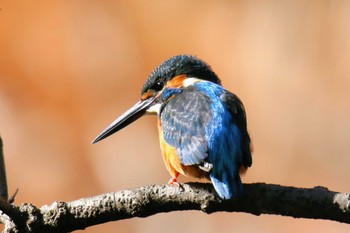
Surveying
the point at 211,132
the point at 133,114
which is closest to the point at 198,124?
the point at 211,132

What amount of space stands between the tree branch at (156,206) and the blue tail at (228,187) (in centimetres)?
2

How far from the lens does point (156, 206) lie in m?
1.75

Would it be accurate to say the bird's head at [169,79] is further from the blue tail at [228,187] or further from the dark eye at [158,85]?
the blue tail at [228,187]

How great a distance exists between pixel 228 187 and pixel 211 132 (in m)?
0.26

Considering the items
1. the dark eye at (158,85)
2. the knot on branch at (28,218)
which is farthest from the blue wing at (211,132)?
the knot on branch at (28,218)

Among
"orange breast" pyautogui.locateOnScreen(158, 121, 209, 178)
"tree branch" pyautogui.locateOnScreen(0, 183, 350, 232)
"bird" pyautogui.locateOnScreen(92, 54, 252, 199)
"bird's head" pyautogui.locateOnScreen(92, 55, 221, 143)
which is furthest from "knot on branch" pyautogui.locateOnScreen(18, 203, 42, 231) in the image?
"bird's head" pyautogui.locateOnScreen(92, 55, 221, 143)

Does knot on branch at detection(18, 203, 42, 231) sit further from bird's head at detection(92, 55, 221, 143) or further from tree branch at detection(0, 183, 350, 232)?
bird's head at detection(92, 55, 221, 143)

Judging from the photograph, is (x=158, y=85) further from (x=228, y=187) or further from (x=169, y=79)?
(x=228, y=187)

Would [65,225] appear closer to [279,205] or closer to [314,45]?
[279,205]

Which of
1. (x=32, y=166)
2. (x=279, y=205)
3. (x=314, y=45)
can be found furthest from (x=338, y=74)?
(x=279, y=205)

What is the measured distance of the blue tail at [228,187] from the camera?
5.80 ft

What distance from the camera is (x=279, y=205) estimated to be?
5.66ft

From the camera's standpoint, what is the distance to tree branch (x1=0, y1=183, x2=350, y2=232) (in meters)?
1.70

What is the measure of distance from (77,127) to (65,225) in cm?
197
